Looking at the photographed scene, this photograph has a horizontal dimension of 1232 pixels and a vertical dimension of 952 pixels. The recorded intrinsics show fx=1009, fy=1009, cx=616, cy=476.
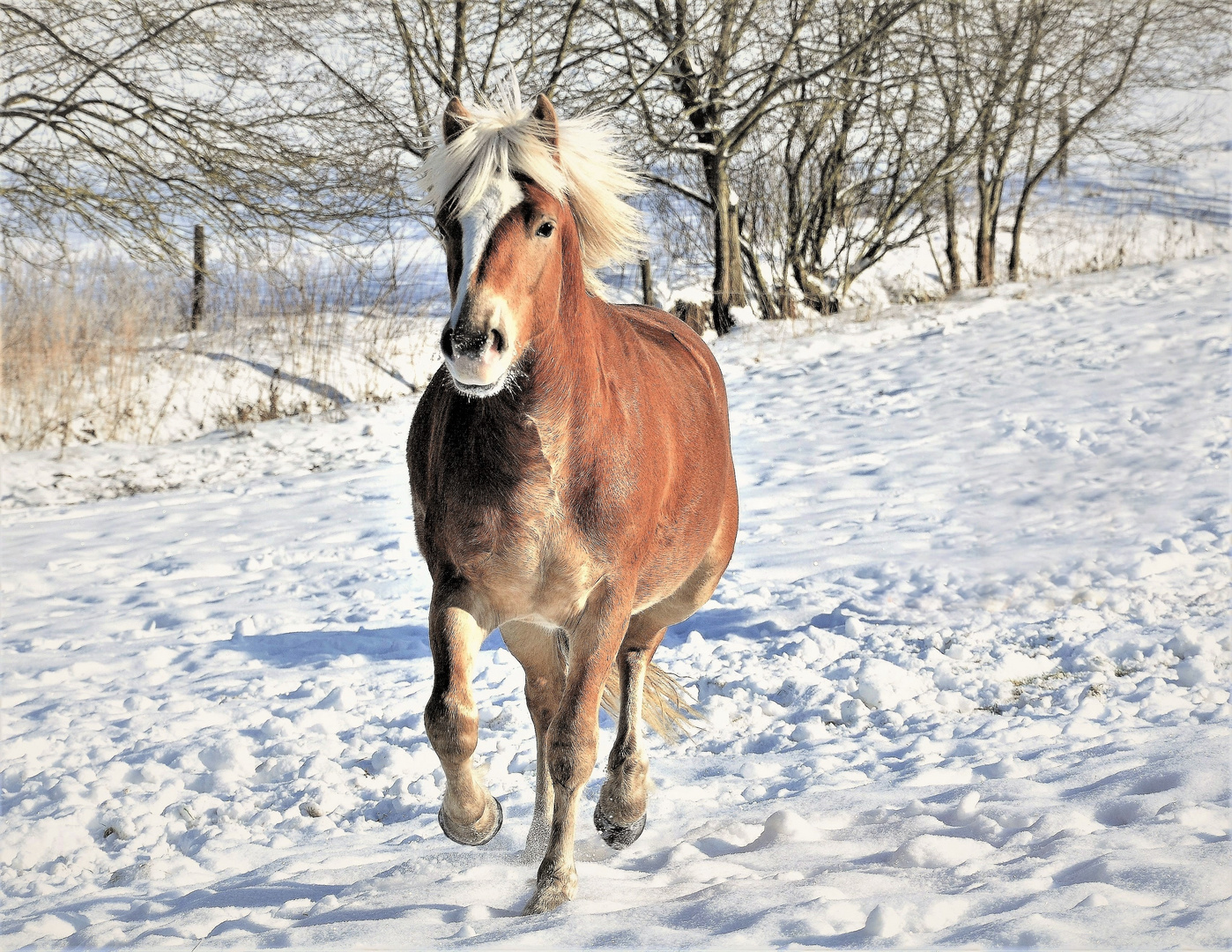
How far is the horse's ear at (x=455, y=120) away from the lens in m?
2.30

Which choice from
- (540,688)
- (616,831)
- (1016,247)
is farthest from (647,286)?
(616,831)

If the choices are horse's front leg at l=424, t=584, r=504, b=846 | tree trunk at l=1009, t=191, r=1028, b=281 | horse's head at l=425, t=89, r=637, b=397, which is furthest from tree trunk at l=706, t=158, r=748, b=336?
horse's front leg at l=424, t=584, r=504, b=846

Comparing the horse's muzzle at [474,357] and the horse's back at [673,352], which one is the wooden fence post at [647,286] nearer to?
the horse's back at [673,352]

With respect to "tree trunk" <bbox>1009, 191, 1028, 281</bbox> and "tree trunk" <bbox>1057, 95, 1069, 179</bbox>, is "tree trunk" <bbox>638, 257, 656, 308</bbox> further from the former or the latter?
"tree trunk" <bbox>1009, 191, 1028, 281</bbox>

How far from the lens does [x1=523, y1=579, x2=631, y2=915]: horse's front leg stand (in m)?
2.45

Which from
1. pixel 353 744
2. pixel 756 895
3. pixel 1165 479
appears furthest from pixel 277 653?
pixel 1165 479

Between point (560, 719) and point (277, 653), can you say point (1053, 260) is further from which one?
point (560, 719)

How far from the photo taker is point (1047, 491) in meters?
6.37

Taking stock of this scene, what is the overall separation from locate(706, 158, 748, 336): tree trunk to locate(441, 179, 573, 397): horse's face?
36.1ft

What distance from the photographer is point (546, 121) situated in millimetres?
2311

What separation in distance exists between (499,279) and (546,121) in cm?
48

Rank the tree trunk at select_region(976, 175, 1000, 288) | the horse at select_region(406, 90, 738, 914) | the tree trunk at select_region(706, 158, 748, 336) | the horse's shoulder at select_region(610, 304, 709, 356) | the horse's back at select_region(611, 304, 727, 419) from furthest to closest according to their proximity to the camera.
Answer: the tree trunk at select_region(976, 175, 1000, 288) → the tree trunk at select_region(706, 158, 748, 336) → the horse's shoulder at select_region(610, 304, 709, 356) → the horse's back at select_region(611, 304, 727, 419) → the horse at select_region(406, 90, 738, 914)

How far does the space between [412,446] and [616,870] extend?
1.28 m

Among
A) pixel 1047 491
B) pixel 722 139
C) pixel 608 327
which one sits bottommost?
pixel 1047 491
